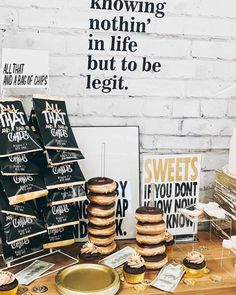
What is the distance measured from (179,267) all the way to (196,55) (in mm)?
764

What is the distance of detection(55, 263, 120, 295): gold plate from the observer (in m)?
1.36

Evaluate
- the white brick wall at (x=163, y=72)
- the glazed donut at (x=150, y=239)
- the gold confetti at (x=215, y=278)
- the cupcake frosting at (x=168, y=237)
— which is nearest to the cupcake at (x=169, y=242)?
the cupcake frosting at (x=168, y=237)

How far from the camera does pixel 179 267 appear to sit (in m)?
1.57

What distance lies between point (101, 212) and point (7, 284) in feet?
1.27

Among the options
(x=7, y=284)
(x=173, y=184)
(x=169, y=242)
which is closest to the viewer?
(x=7, y=284)

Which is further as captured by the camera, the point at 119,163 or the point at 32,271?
the point at 119,163

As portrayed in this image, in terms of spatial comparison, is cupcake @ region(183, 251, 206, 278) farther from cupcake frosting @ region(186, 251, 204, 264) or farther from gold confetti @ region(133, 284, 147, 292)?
gold confetti @ region(133, 284, 147, 292)

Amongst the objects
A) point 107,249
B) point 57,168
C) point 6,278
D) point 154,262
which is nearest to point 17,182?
point 57,168

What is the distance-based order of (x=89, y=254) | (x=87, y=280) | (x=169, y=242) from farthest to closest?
(x=169, y=242), (x=89, y=254), (x=87, y=280)

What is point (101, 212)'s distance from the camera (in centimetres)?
158

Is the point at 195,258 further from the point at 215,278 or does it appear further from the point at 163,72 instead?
the point at 163,72

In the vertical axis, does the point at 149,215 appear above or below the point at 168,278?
above

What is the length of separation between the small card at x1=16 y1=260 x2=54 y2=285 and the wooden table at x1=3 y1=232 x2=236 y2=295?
21 mm

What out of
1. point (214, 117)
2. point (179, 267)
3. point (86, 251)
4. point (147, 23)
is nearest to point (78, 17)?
point (147, 23)
